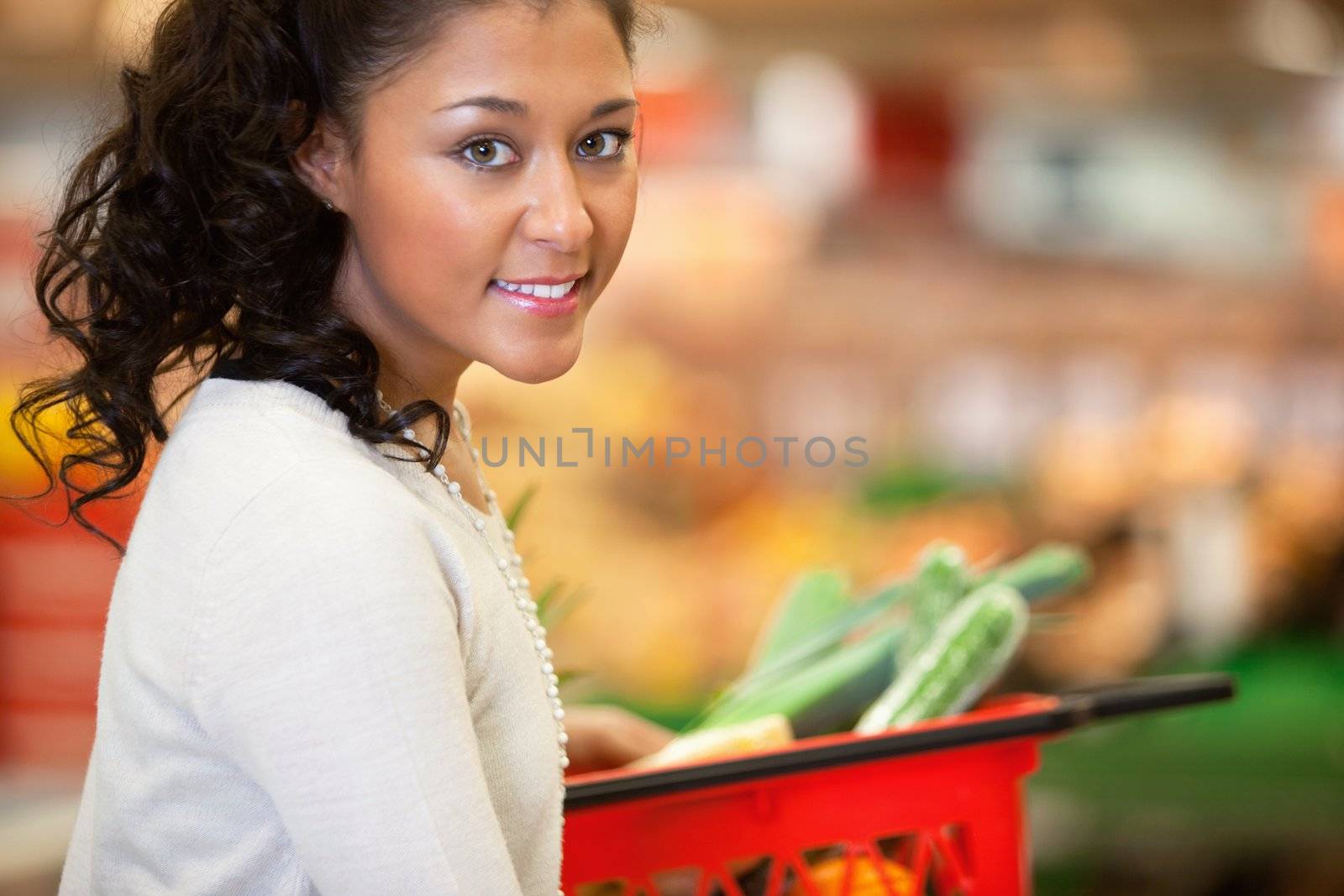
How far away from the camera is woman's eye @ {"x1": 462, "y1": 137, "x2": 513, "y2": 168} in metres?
0.90

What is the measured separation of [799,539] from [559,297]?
2.04m

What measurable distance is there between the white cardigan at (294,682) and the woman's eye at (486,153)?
194 mm

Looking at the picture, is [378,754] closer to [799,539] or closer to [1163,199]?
[799,539]

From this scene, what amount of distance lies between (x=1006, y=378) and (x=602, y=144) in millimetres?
2149

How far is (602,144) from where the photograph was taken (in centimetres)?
98

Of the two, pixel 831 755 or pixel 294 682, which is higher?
pixel 294 682

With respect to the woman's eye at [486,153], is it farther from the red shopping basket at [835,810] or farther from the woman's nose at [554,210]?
the red shopping basket at [835,810]

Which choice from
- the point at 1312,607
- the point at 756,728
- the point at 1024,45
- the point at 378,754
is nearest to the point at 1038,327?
the point at 1024,45

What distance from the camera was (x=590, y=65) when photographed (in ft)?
3.06

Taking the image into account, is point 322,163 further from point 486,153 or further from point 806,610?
point 806,610

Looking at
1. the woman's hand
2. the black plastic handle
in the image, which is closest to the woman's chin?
the black plastic handle

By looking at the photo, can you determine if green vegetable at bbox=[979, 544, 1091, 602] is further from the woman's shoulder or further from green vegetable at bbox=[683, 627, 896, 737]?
the woman's shoulder

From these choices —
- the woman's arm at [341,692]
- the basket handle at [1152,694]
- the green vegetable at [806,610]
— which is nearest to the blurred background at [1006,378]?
the green vegetable at [806,610]

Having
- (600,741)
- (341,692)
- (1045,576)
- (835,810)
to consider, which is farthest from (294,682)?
(1045,576)
